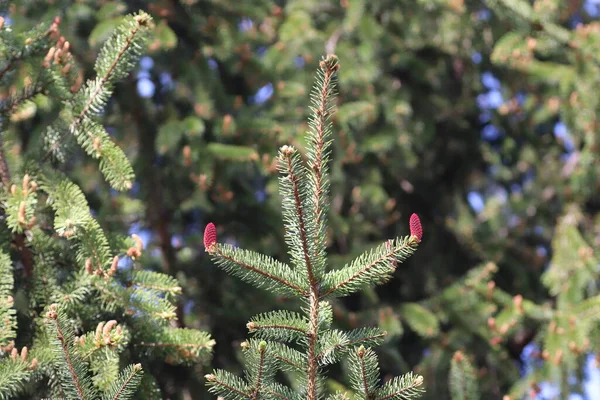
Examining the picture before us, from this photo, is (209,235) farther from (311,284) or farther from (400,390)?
(400,390)

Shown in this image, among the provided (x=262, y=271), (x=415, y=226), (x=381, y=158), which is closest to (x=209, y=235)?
(x=262, y=271)

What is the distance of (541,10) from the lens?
4.11 meters

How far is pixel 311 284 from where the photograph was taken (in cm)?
175

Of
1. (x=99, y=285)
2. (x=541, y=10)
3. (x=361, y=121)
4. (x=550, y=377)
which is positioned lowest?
(x=99, y=285)

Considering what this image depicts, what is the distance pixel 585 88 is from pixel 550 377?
1.55 metres

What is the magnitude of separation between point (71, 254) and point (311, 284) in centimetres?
82

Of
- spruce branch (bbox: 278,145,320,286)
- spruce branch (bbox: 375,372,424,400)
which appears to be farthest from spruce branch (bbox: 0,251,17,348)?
spruce branch (bbox: 375,372,424,400)

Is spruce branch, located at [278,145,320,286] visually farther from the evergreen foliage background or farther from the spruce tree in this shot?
the evergreen foliage background

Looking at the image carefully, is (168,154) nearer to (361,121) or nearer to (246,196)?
(246,196)

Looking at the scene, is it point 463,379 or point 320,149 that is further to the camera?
point 463,379

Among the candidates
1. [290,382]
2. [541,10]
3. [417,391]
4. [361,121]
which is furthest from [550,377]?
[417,391]

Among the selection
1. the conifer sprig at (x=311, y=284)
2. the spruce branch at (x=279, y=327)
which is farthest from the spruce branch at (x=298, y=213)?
the spruce branch at (x=279, y=327)

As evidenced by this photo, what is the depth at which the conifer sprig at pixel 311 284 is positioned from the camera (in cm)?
168

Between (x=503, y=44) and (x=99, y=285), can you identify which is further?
(x=503, y=44)
